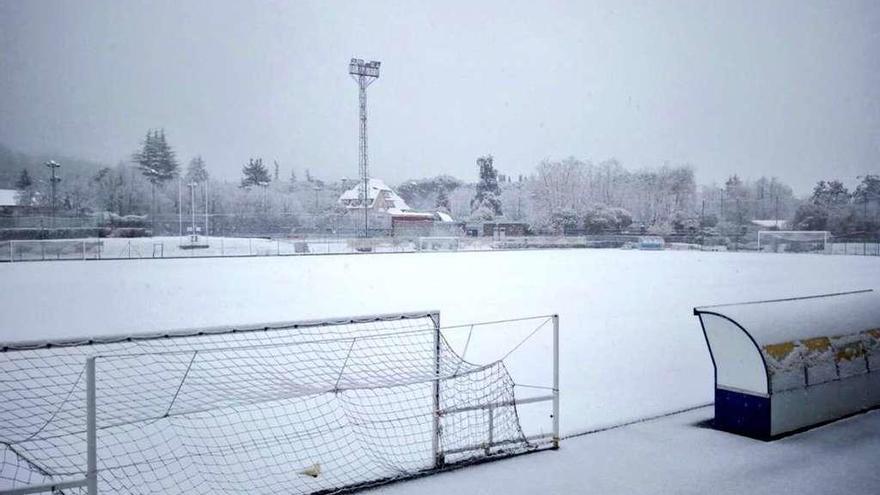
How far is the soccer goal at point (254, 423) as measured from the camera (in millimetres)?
5727

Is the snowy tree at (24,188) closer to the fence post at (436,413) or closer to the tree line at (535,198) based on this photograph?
the tree line at (535,198)

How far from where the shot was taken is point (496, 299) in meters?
19.8

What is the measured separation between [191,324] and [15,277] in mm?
15523

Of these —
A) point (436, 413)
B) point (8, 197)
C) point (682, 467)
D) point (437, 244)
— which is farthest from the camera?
point (8, 197)

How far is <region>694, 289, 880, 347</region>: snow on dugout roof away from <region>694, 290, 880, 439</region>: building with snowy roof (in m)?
0.01

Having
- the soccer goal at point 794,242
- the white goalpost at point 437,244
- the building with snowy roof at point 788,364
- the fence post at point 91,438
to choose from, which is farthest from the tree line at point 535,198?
the fence post at point 91,438

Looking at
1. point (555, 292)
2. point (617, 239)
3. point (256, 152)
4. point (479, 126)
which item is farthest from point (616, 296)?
point (479, 126)

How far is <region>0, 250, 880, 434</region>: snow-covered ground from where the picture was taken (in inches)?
402

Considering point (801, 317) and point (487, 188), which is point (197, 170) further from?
point (801, 317)

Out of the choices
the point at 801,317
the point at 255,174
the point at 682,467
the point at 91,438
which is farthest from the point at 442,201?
the point at 91,438

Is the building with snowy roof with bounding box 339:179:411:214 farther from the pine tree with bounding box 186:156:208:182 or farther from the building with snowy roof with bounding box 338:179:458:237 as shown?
the pine tree with bounding box 186:156:208:182

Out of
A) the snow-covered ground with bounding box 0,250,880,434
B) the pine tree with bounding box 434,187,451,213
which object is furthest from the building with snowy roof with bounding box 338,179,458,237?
the snow-covered ground with bounding box 0,250,880,434

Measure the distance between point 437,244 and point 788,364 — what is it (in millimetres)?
46583

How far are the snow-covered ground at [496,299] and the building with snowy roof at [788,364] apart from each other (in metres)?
1.37
